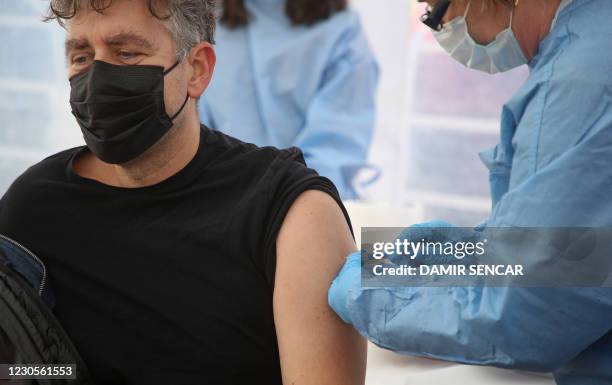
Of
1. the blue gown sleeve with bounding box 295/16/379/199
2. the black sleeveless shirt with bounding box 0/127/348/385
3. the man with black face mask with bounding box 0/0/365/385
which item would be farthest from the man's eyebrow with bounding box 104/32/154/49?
the blue gown sleeve with bounding box 295/16/379/199

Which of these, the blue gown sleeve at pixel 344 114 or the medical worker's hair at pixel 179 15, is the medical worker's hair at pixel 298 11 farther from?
the medical worker's hair at pixel 179 15

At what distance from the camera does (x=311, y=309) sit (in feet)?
5.06

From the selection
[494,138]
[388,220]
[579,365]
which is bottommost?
[494,138]

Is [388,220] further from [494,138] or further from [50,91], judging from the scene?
[50,91]

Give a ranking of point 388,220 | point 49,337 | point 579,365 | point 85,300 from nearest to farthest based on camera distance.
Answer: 1. point 579,365
2. point 49,337
3. point 85,300
4. point 388,220

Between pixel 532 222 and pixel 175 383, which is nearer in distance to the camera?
pixel 532 222

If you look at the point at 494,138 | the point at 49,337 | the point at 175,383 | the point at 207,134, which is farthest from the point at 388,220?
the point at 494,138

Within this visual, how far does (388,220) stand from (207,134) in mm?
716

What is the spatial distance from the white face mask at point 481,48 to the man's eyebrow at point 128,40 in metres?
0.57

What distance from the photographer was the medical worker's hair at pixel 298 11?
3.45 metres

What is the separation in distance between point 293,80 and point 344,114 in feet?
0.79

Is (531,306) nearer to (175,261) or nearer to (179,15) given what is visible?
(175,261)

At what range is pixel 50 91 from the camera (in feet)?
13.7

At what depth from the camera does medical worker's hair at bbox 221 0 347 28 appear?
11.3 ft
